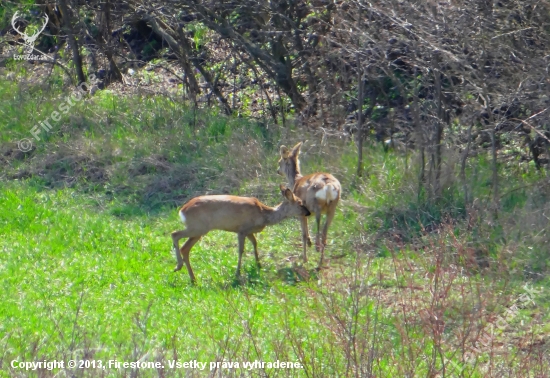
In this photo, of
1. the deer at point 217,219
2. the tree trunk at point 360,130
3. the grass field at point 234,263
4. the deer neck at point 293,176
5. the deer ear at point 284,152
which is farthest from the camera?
the tree trunk at point 360,130

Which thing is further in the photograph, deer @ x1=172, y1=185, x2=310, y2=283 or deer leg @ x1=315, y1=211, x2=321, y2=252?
deer leg @ x1=315, y1=211, x2=321, y2=252

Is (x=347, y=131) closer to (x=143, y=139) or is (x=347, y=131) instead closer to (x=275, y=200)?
(x=275, y=200)

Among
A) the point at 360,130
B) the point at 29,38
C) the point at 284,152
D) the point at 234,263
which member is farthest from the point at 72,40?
the point at 234,263

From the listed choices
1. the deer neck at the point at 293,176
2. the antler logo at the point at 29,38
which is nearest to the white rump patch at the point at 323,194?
the deer neck at the point at 293,176

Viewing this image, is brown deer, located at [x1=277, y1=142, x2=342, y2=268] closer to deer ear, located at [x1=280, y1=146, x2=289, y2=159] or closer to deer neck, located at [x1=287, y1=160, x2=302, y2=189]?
deer neck, located at [x1=287, y1=160, x2=302, y2=189]

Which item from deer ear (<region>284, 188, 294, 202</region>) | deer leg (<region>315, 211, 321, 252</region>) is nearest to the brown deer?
deer leg (<region>315, 211, 321, 252</region>)

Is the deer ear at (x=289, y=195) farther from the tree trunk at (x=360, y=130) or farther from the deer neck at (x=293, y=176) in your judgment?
the tree trunk at (x=360, y=130)

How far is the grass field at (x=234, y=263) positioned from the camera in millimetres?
5773

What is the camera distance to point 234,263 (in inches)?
389

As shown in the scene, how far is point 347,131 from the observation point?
1370 centimetres

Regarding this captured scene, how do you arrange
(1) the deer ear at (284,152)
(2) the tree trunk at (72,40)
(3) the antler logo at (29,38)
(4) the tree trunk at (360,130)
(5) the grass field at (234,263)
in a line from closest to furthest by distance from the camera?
(5) the grass field at (234,263) < (1) the deer ear at (284,152) < (4) the tree trunk at (360,130) < (2) the tree trunk at (72,40) < (3) the antler logo at (29,38)

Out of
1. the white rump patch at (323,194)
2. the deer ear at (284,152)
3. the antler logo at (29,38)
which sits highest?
the antler logo at (29,38)

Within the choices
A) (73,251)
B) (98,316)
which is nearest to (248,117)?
(73,251)

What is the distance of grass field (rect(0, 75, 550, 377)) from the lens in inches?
227
